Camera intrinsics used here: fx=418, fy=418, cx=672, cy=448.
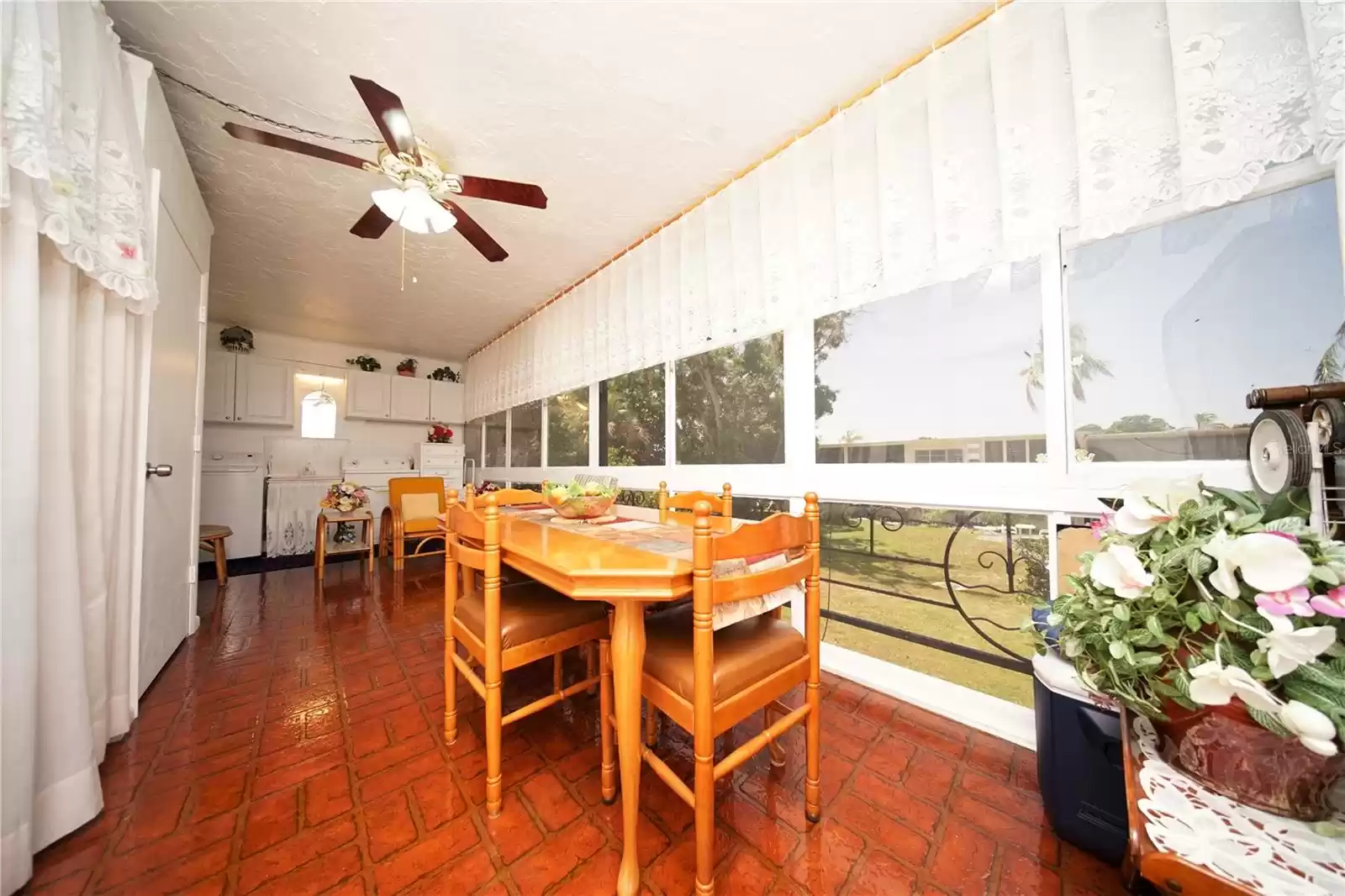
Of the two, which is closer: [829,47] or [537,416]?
[829,47]

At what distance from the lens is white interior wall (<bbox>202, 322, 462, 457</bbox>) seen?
451 cm

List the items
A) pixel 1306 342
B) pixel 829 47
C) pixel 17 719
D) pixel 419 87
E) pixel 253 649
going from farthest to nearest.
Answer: pixel 253 649
pixel 419 87
pixel 829 47
pixel 1306 342
pixel 17 719

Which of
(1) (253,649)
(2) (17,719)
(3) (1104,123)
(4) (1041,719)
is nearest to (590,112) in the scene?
(3) (1104,123)

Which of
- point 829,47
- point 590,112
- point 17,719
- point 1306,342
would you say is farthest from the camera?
point 590,112

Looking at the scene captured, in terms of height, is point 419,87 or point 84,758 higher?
point 419,87

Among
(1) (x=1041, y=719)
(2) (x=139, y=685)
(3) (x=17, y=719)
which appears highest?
(3) (x=17, y=719)

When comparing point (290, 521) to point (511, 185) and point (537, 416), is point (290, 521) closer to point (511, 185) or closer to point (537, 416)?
point (537, 416)

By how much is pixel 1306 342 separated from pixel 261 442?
7179 millimetres

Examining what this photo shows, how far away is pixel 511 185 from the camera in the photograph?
1893mm

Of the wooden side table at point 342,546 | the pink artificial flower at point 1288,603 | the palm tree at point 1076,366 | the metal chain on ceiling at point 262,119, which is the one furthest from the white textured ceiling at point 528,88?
the wooden side table at point 342,546

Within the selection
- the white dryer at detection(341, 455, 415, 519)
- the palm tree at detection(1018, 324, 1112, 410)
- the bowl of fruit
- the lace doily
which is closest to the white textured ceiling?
the palm tree at detection(1018, 324, 1112, 410)

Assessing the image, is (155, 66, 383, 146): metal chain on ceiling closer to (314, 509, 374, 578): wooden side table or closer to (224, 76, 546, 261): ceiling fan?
(224, 76, 546, 261): ceiling fan

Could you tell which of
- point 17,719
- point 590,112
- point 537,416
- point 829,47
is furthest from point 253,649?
point 829,47

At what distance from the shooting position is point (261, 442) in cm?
464
